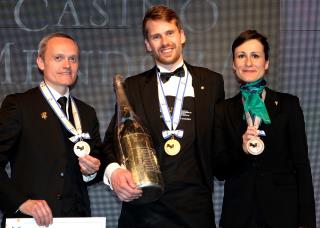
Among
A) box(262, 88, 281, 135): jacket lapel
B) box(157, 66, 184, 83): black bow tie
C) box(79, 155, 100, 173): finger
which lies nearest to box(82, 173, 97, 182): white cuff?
box(79, 155, 100, 173): finger

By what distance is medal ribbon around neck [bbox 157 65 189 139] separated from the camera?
8.21ft

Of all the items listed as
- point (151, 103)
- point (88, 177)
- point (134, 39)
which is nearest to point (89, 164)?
point (88, 177)

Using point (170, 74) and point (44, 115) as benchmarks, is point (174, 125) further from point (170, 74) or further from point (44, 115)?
point (44, 115)

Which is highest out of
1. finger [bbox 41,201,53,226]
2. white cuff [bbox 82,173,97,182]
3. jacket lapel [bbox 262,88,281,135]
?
jacket lapel [bbox 262,88,281,135]

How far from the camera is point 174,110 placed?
2568mm

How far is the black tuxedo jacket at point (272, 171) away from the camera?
2398 mm

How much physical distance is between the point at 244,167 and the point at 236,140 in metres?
0.14

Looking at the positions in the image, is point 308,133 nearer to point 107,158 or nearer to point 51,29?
point 107,158

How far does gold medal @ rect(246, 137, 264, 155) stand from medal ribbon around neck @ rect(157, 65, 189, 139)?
14.5 inches

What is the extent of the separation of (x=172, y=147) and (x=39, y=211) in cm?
71

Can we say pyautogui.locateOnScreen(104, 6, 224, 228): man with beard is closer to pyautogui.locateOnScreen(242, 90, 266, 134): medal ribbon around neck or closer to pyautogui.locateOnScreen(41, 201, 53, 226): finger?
pyautogui.locateOnScreen(242, 90, 266, 134): medal ribbon around neck

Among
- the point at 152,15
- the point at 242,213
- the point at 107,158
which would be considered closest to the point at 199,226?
the point at 242,213

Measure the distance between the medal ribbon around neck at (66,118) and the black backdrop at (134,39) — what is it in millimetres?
938

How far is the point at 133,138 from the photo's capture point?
218cm
